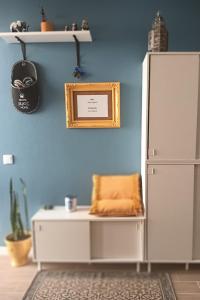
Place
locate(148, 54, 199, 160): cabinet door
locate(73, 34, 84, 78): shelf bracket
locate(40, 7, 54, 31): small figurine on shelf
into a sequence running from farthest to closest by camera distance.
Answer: locate(73, 34, 84, 78): shelf bracket, locate(40, 7, 54, 31): small figurine on shelf, locate(148, 54, 199, 160): cabinet door

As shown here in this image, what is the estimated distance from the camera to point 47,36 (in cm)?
253

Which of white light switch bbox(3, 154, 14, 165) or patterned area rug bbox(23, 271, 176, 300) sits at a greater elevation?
white light switch bbox(3, 154, 14, 165)

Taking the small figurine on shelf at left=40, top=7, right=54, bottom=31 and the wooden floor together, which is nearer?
the wooden floor

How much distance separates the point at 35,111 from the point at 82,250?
1450 mm

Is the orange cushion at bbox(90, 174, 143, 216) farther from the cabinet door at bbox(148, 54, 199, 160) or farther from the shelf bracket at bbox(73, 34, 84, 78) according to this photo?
the shelf bracket at bbox(73, 34, 84, 78)

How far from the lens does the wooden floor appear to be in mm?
2221

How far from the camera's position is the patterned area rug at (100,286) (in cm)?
216

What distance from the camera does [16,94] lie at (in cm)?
270

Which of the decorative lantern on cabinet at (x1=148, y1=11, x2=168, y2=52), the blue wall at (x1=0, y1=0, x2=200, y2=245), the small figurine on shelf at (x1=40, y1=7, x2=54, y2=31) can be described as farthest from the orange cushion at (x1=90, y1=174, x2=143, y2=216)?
the small figurine on shelf at (x1=40, y1=7, x2=54, y2=31)

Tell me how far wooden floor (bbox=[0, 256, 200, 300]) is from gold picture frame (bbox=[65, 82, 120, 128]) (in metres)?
1.41

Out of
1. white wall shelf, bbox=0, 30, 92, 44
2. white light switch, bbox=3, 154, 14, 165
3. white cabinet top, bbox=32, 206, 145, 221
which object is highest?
white wall shelf, bbox=0, 30, 92, 44

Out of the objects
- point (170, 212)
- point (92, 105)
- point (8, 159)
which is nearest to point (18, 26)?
point (92, 105)

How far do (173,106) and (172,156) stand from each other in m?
0.44

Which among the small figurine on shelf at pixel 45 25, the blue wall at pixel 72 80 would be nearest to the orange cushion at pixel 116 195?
the blue wall at pixel 72 80
